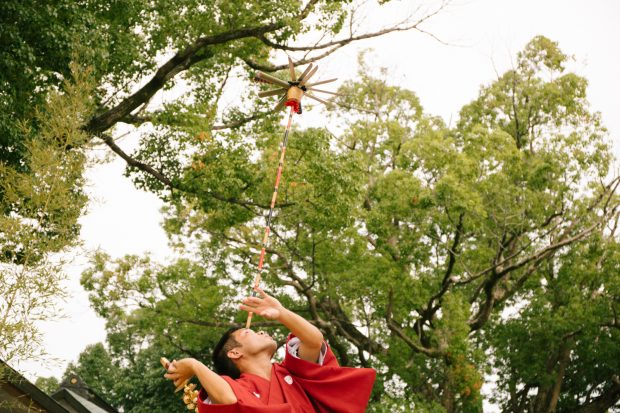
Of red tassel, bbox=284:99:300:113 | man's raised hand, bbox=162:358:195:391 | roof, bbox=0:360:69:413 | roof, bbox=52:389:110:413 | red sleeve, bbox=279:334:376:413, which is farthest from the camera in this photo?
roof, bbox=52:389:110:413

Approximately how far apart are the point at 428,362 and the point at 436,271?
1.87 meters

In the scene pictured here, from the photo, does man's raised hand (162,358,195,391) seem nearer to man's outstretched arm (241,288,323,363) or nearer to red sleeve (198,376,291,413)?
red sleeve (198,376,291,413)

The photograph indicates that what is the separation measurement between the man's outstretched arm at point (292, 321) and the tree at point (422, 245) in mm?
6438

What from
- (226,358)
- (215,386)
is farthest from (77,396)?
(215,386)

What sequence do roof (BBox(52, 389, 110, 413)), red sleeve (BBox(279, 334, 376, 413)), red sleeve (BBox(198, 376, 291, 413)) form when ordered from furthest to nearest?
roof (BBox(52, 389, 110, 413)) < red sleeve (BBox(279, 334, 376, 413)) < red sleeve (BBox(198, 376, 291, 413))

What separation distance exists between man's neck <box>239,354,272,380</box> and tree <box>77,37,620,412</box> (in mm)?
6437

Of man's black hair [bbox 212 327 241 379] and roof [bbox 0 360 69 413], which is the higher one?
roof [bbox 0 360 69 413]

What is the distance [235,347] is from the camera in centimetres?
303

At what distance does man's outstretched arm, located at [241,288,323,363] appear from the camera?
283 cm

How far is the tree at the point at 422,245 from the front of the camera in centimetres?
1044

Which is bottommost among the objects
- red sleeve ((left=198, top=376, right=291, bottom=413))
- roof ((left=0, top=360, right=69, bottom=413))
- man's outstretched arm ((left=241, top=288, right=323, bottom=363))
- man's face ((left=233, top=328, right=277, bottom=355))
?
red sleeve ((left=198, top=376, right=291, bottom=413))

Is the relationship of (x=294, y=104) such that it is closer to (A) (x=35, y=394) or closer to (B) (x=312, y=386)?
(B) (x=312, y=386)

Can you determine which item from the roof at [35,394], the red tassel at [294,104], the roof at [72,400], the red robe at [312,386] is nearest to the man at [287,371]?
the red robe at [312,386]

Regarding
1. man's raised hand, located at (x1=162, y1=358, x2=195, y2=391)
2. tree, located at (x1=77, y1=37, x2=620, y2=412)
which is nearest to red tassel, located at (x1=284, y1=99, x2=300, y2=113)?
man's raised hand, located at (x1=162, y1=358, x2=195, y2=391)
